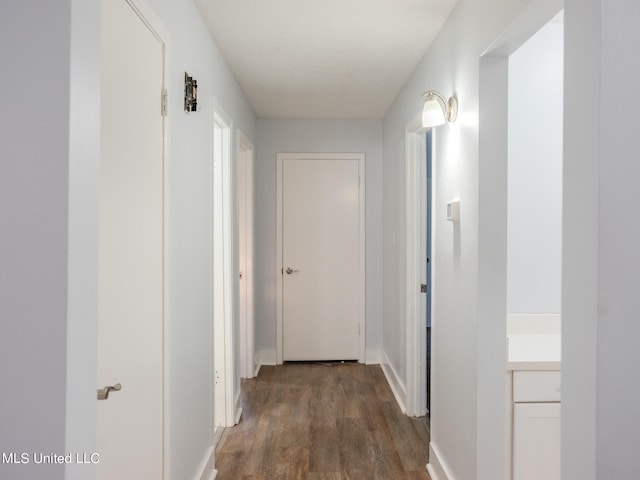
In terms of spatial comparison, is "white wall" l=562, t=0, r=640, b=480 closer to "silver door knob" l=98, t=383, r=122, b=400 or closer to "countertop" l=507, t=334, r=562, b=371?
"countertop" l=507, t=334, r=562, b=371

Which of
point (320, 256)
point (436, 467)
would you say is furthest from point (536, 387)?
point (320, 256)

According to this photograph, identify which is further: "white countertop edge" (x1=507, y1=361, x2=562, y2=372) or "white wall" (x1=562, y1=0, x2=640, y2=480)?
"white countertop edge" (x1=507, y1=361, x2=562, y2=372)

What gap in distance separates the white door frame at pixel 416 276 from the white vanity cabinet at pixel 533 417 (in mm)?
1355

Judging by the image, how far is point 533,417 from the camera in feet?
6.11

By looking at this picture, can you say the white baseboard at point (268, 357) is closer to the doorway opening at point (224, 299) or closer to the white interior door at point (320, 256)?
the white interior door at point (320, 256)

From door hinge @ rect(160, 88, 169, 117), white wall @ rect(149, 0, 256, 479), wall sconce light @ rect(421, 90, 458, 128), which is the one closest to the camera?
door hinge @ rect(160, 88, 169, 117)

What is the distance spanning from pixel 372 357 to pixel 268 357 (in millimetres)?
1061

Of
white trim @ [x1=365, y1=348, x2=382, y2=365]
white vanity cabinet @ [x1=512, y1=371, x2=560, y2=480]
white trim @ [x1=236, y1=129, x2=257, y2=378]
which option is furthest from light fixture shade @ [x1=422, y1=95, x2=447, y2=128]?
white trim @ [x1=365, y1=348, x2=382, y2=365]

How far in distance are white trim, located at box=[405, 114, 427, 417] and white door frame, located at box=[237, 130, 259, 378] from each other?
4.82 feet

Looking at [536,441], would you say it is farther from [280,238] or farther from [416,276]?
[280,238]

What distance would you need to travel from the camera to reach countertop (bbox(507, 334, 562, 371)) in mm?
1858

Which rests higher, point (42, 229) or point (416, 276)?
point (42, 229)

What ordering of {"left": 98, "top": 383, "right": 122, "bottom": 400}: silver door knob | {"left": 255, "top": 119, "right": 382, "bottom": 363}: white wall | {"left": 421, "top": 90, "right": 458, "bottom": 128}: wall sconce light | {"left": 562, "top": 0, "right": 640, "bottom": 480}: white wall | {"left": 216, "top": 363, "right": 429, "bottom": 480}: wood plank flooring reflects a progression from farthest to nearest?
1. {"left": 255, "top": 119, "right": 382, "bottom": 363}: white wall
2. {"left": 216, "top": 363, "right": 429, "bottom": 480}: wood plank flooring
3. {"left": 421, "top": 90, "right": 458, "bottom": 128}: wall sconce light
4. {"left": 98, "top": 383, "right": 122, "bottom": 400}: silver door knob
5. {"left": 562, "top": 0, "right": 640, "bottom": 480}: white wall

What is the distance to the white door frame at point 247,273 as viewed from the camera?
157 inches
